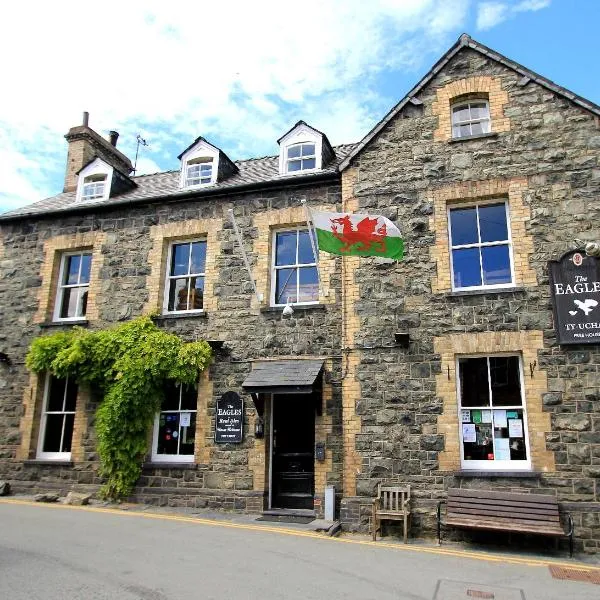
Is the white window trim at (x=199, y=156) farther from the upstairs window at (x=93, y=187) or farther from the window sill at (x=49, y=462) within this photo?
the window sill at (x=49, y=462)

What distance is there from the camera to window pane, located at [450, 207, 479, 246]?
10789 millimetres

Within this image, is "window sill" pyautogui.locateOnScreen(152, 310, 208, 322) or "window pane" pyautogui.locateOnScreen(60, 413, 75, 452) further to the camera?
"window pane" pyautogui.locateOnScreen(60, 413, 75, 452)

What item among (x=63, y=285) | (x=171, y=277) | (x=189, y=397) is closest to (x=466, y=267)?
(x=189, y=397)

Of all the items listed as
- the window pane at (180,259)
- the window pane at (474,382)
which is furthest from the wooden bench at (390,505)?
the window pane at (180,259)

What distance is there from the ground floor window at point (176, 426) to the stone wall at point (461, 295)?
3.94 metres

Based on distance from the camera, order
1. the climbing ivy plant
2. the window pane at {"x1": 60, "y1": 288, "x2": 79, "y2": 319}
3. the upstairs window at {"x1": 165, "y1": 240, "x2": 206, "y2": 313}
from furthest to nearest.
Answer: the window pane at {"x1": 60, "y1": 288, "x2": 79, "y2": 319} → the upstairs window at {"x1": 165, "y1": 240, "x2": 206, "y2": 313} → the climbing ivy plant

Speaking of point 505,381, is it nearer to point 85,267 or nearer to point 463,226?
point 463,226

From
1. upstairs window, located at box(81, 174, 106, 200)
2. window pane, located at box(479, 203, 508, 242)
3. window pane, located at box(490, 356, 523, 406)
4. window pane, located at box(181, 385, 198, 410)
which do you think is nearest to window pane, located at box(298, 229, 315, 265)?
window pane, located at box(479, 203, 508, 242)

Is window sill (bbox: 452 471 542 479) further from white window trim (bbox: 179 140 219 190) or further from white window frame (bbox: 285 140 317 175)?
white window trim (bbox: 179 140 219 190)

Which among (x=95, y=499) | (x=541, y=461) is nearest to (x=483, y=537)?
(x=541, y=461)

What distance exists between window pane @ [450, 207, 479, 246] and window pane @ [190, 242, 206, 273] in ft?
19.2

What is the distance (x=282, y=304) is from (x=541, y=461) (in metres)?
5.96

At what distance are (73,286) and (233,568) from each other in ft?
31.1

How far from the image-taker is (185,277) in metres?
13.0
